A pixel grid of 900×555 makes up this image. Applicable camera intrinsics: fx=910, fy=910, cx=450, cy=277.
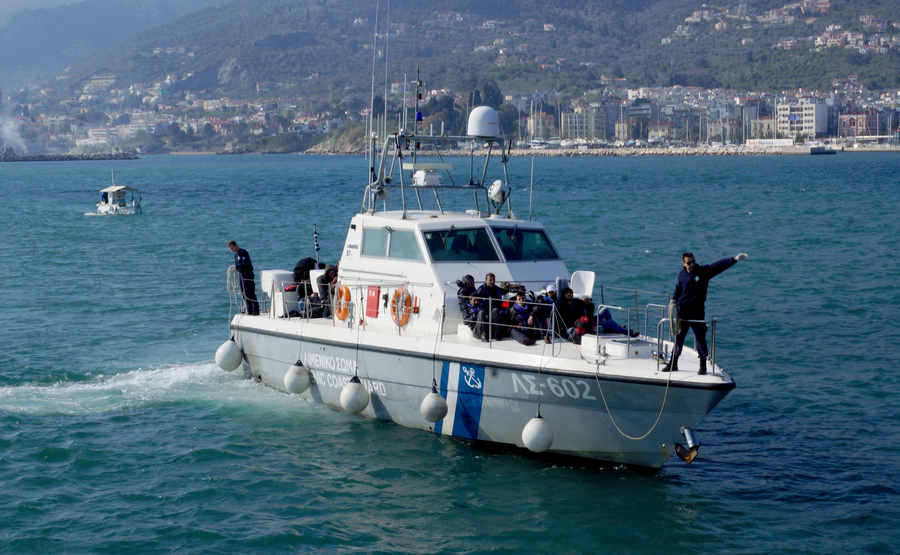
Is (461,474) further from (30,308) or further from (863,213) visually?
(863,213)

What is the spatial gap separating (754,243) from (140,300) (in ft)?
71.9

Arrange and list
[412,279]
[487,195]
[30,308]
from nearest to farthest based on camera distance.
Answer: [412,279]
[487,195]
[30,308]

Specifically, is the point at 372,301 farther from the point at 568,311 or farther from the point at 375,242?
the point at 568,311

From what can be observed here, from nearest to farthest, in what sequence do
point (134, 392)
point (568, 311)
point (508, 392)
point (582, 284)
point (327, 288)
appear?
point (508, 392), point (568, 311), point (582, 284), point (327, 288), point (134, 392)

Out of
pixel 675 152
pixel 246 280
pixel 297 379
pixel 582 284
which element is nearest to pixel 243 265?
pixel 246 280

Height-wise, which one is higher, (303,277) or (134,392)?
(303,277)

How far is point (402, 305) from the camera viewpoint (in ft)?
41.3

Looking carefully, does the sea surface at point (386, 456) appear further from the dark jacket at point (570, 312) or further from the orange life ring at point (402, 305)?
the dark jacket at point (570, 312)

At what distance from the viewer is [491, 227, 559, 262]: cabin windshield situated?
1315cm

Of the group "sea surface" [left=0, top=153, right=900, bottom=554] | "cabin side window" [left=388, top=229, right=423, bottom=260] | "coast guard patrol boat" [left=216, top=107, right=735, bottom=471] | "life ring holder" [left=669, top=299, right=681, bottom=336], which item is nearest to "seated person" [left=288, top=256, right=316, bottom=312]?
"coast guard patrol boat" [left=216, top=107, right=735, bottom=471]

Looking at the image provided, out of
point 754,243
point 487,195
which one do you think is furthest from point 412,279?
point 754,243

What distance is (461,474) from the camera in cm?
1125

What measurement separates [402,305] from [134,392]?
521cm

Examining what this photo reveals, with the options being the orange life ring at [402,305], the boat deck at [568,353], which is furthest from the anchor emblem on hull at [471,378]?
the orange life ring at [402,305]
